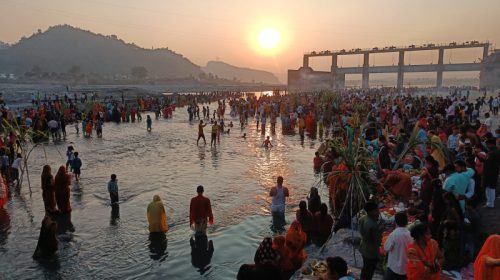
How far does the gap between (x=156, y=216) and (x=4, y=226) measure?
3747 mm

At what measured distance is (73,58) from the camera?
187250 mm

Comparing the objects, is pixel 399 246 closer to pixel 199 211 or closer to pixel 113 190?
pixel 199 211

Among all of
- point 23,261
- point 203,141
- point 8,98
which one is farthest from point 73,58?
point 23,261

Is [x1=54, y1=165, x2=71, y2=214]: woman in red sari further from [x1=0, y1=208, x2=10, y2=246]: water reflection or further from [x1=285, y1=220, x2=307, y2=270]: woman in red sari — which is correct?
[x1=285, y1=220, x2=307, y2=270]: woman in red sari

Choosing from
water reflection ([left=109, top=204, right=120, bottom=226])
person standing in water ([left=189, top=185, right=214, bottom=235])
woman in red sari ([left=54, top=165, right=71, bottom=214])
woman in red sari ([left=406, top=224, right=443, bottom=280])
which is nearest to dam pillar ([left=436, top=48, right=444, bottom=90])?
water reflection ([left=109, top=204, right=120, bottom=226])

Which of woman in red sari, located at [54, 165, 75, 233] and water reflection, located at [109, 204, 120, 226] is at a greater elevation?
woman in red sari, located at [54, 165, 75, 233]

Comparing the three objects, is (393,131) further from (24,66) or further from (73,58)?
(73,58)

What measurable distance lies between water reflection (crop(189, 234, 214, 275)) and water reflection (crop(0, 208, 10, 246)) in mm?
3978

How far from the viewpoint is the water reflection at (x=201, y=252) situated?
7.30 m

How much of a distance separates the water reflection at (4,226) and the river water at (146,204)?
22mm

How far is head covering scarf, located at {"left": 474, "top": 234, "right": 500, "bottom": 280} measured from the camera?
381 cm

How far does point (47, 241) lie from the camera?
727 cm

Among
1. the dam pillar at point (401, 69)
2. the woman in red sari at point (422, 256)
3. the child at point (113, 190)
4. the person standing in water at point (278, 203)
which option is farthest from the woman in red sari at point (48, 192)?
the dam pillar at point (401, 69)

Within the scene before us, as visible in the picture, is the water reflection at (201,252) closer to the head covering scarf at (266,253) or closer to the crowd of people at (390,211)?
the crowd of people at (390,211)
